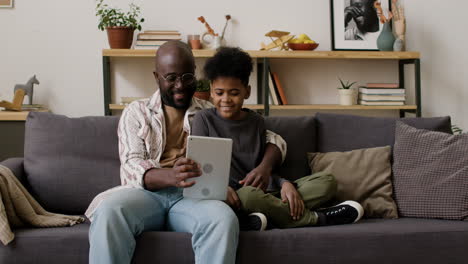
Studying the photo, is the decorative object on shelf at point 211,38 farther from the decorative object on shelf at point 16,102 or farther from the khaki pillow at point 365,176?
the khaki pillow at point 365,176

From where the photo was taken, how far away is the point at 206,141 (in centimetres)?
187

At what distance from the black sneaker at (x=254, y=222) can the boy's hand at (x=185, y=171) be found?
9.7 inches

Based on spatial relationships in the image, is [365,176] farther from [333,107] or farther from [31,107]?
[31,107]

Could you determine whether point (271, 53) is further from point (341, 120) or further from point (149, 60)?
point (341, 120)

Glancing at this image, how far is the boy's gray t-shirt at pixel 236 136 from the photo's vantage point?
84.3 inches

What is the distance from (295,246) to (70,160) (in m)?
0.99

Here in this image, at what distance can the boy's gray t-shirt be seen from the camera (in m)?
2.14

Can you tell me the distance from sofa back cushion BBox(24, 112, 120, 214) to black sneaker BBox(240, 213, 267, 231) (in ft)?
1.99

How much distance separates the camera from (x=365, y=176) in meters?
2.33

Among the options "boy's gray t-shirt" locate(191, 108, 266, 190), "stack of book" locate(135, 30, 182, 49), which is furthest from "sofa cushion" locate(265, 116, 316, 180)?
"stack of book" locate(135, 30, 182, 49)

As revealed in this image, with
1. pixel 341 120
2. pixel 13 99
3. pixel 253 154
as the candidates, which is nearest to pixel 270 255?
pixel 253 154

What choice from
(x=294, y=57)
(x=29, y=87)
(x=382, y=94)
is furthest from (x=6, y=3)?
(x=382, y=94)

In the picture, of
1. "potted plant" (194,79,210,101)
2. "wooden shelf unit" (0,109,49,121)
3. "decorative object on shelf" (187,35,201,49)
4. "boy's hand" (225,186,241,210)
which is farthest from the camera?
"decorative object on shelf" (187,35,201,49)

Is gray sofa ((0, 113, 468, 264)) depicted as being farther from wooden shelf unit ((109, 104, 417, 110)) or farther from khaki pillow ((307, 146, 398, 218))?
wooden shelf unit ((109, 104, 417, 110))
